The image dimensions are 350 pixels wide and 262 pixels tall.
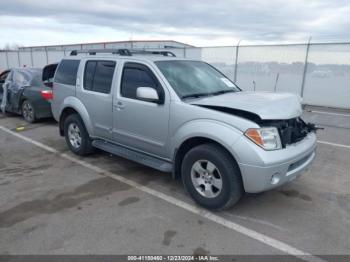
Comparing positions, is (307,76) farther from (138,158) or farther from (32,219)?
(32,219)

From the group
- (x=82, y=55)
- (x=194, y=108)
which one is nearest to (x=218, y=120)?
(x=194, y=108)

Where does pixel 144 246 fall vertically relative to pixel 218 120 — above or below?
below

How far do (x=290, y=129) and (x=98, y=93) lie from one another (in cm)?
306

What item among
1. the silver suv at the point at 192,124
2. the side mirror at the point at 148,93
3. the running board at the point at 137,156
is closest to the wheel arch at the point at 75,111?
the silver suv at the point at 192,124

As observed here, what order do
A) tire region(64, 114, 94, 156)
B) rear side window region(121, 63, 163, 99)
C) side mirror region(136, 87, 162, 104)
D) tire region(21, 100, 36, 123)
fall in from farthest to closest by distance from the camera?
1. tire region(21, 100, 36, 123)
2. tire region(64, 114, 94, 156)
3. rear side window region(121, 63, 163, 99)
4. side mirror region(136, 87, 162, 104)

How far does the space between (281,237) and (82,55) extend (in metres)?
4.61

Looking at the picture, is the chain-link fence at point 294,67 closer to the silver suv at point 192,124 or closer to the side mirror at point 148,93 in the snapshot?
the silver suv at point 192,124

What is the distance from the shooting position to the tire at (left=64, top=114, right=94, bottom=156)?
220 inches

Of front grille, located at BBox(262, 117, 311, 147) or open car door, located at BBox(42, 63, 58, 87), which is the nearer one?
front grille, located at BBox(262, 117, 311, 147)

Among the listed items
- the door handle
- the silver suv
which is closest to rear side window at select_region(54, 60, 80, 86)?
the silver suv

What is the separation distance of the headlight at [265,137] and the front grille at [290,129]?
0.32ft

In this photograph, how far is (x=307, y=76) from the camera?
1335 cm

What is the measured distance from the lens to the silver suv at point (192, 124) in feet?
11.1

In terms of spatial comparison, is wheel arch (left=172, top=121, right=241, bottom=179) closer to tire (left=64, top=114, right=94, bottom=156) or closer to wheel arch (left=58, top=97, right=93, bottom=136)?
wheel arch (left=58, top=97, right=93, bottom=136)
